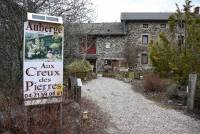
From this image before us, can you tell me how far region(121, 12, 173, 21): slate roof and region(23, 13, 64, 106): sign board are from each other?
36209mm

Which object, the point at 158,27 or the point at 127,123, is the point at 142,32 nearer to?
the point at 158,27

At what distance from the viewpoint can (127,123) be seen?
948 centimetres

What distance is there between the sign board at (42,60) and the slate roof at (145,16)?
36209 mm

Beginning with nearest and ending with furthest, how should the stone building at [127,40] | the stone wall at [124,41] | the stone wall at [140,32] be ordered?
the stone building at [127,40]
the stone wall at [124,41]
the stone wall at [140,32]

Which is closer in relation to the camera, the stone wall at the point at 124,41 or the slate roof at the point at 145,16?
the slate roof at the point at 145,16

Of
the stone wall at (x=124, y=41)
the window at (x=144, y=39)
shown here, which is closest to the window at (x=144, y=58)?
the stone wall at (x=124, y=41)

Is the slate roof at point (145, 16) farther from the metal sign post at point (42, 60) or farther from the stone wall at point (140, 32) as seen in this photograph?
the metal sign post at point (42, 60)

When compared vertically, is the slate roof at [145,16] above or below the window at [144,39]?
above

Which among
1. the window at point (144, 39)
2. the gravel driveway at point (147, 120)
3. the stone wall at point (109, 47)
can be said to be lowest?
the gravel driveway at point (147, 120)

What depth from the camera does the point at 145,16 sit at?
4278 cm

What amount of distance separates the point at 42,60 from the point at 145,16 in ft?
125

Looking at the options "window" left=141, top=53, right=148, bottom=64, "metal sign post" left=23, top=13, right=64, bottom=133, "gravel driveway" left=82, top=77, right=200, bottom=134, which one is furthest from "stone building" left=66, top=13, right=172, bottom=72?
"metal sign post" left=23, top=13, right=64, bottom=133

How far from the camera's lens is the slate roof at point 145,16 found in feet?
137

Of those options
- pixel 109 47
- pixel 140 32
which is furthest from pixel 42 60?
pixel 140 32
